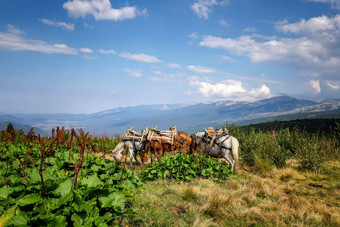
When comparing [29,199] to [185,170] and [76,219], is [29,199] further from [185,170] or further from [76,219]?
[185,170]

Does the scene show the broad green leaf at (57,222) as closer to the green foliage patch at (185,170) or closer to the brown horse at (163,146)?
the green foliage patch at (185,170)

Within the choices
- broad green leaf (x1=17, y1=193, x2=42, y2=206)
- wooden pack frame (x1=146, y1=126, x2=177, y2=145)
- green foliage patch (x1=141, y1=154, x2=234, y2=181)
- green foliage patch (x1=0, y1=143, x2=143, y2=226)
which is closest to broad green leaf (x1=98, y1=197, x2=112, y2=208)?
green foliage patch (x1=0, y1=143, x2=143, y2=226)

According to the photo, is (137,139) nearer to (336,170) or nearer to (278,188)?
(278,188)

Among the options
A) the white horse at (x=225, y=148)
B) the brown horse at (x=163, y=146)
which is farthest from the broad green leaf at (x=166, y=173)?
the white horse at (x=225, y=148)

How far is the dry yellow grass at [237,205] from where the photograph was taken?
162 inches

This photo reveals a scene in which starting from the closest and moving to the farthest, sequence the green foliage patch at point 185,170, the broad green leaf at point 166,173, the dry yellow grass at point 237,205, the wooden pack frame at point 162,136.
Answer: the dry yellow grass at point 237,205, the broad green leaf at point 166,173, the green foliage patch at point 185,170, the wooden pack frame at point 162,136

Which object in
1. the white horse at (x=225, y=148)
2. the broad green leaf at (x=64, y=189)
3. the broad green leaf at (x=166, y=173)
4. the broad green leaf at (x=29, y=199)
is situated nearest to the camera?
the broad green leaf at (x=29, y=199)

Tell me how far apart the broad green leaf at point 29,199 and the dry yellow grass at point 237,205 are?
1571mm

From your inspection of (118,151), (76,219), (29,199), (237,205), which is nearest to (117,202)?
(76,219)

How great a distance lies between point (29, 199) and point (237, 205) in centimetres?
A: 444

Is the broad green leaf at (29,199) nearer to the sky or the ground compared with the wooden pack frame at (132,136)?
nearer to the ground

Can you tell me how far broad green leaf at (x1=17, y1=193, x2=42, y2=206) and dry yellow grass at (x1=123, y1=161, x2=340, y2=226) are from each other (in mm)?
1571

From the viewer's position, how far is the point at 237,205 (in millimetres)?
4883

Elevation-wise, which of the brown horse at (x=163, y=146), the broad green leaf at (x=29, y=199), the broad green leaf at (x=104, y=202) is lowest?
the brown horse at (x=163, y=146)
